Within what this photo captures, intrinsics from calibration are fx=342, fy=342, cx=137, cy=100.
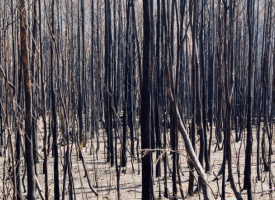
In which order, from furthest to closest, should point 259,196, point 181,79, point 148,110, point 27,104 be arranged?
1. point 181,79
2. point 259,196
3. point 148,110
4. point 27,104

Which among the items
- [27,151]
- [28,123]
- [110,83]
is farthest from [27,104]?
[110,83]

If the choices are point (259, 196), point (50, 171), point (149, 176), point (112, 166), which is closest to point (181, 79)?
point (112, 166)

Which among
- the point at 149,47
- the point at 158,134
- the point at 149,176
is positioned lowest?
the point at 149,176

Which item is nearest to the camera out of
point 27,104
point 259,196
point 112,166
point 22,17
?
point 22,17

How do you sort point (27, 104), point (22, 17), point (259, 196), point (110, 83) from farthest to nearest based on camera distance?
point (110, 83) → point (259, 196) → point (27, 104) → point (22, 17)

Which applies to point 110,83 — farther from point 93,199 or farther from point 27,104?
point 27,104

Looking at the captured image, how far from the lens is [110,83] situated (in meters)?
7.95

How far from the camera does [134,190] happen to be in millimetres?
6879

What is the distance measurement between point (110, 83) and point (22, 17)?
4.58 meters

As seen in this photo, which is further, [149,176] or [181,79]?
[181,79]

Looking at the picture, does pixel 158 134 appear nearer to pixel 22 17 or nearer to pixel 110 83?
pixel 110 83

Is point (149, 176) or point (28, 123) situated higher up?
point (28, 123)

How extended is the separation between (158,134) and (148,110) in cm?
128

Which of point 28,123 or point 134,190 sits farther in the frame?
point 134,190
